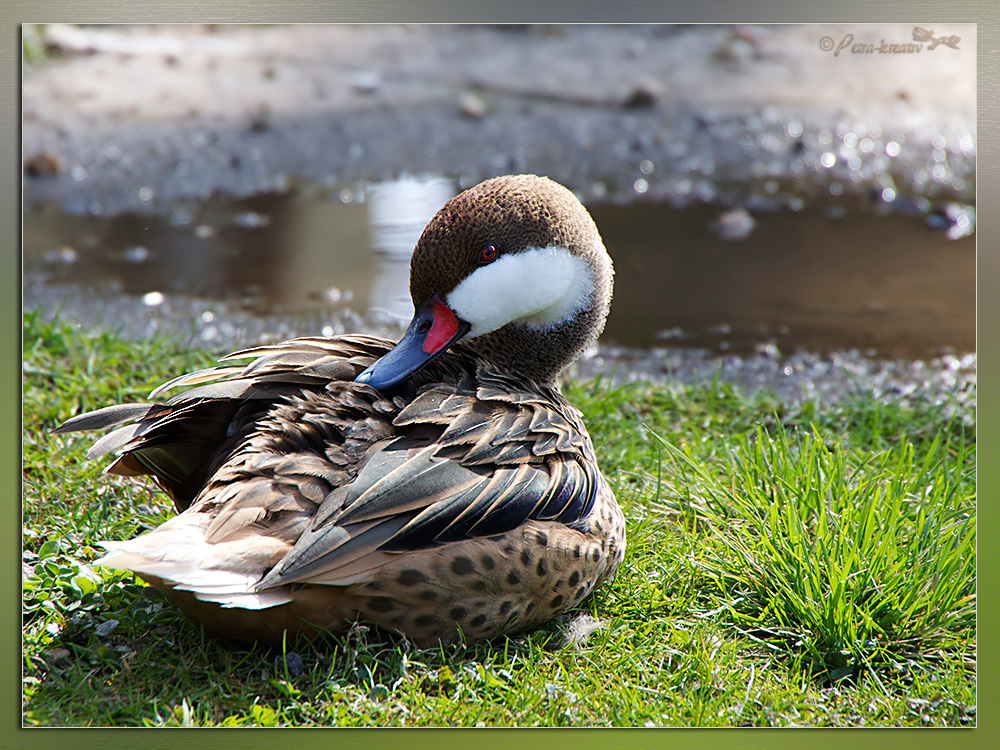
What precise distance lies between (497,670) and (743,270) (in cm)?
318

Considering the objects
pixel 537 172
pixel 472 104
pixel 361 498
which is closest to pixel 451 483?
pixel 361 498

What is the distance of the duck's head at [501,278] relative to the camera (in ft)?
8.63

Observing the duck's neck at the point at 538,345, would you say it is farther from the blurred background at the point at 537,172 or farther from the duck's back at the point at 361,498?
the blurred background at the point at 537,172

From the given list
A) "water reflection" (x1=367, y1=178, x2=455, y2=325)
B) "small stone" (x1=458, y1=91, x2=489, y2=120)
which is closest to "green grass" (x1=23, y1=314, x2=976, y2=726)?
"water reflection" (x1=367, y1=178, x2=455, y2=325)

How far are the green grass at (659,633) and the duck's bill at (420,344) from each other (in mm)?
665

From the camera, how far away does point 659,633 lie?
2.72m

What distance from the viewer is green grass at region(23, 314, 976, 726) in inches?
95.6

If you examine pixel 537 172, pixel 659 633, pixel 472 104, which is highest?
pixel 472 104

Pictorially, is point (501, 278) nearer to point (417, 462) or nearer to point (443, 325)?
point (443, 325)

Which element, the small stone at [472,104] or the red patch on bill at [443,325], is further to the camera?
the small stone at [472,104]

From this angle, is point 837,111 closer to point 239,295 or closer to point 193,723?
point 239,295
